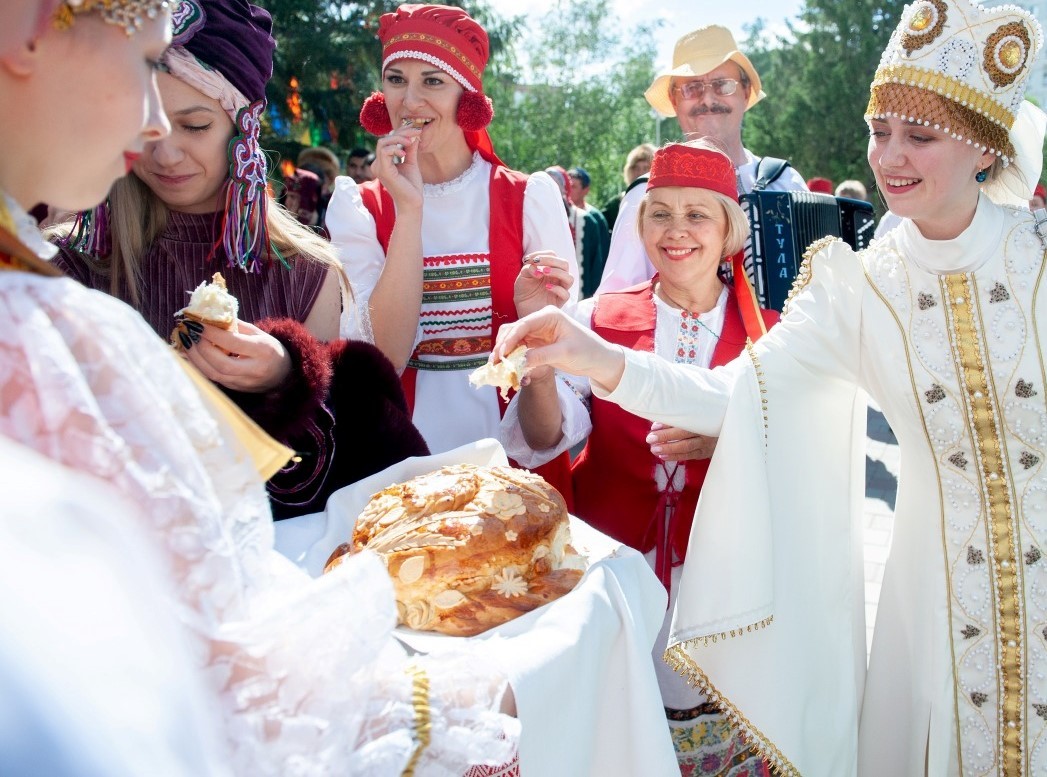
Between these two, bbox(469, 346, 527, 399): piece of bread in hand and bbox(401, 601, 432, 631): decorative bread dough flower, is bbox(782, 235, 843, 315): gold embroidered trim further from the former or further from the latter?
bbox(401, 601, 432, 631): decorative bread dough flower

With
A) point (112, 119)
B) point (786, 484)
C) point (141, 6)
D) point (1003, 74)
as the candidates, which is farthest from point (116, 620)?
point (1003, 74)

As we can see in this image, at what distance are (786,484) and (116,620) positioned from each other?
1726 millimetres

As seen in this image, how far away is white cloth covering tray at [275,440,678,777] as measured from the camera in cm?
133

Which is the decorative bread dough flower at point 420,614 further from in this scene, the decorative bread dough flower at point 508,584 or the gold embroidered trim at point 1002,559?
the gold embroidered trim at point 1002,559

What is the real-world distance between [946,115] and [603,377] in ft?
3.18

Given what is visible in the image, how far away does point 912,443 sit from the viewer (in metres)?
2.13

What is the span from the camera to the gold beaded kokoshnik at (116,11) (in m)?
0.87

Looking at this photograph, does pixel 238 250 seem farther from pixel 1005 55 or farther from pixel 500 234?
pixel 1005 55

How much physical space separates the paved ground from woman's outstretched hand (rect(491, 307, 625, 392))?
6.50 feet

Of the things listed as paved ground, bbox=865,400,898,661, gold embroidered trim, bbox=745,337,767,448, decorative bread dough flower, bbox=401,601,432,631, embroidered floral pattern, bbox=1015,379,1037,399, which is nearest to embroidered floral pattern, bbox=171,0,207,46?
decorative bread dough flower, bbox=401,601,432,631

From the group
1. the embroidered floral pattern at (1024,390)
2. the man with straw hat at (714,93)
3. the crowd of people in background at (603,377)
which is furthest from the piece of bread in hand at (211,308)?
the man with straw hat at (714,93)

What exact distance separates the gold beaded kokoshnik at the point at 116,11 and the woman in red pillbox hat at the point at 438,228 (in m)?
1.58

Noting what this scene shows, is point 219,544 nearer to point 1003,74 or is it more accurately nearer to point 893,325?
point 893,325

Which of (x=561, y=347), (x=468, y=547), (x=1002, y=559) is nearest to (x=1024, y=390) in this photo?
(x=1002, y=559)
